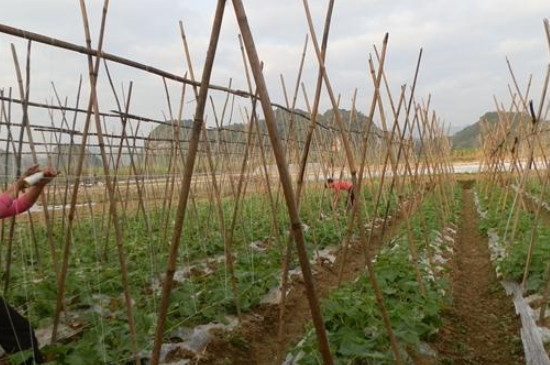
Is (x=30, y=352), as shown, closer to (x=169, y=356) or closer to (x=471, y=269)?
(x=169, y=356)

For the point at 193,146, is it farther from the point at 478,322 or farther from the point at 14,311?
the point at 478,322

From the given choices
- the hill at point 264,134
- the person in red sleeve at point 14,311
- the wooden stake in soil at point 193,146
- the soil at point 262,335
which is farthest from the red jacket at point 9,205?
the hill at point 264,134

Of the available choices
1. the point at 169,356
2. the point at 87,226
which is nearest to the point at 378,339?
the point at 169,356

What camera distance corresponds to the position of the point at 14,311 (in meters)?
3.30

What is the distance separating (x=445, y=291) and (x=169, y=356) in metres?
3.10

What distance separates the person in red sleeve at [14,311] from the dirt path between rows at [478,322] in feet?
10.2

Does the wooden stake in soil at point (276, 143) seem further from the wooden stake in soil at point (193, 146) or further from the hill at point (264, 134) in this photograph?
the hill at point (264, 134)

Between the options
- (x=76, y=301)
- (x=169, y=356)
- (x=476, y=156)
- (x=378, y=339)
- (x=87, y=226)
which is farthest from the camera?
(x=476, y=156)

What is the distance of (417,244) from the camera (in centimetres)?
737

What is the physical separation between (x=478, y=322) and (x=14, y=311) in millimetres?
4279

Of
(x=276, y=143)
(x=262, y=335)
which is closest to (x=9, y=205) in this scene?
(x=276, y=143)

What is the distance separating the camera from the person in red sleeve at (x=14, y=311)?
2.97 meters

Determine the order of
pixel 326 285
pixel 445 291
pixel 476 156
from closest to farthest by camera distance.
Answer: pixel 445 291 < pixel 326 285 < pixel 476 156

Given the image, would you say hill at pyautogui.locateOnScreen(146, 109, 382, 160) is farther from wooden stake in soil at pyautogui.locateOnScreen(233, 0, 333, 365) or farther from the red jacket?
wooden stake in soil at pyautogui.locateOnScreen(233, 0, 333, 365)
